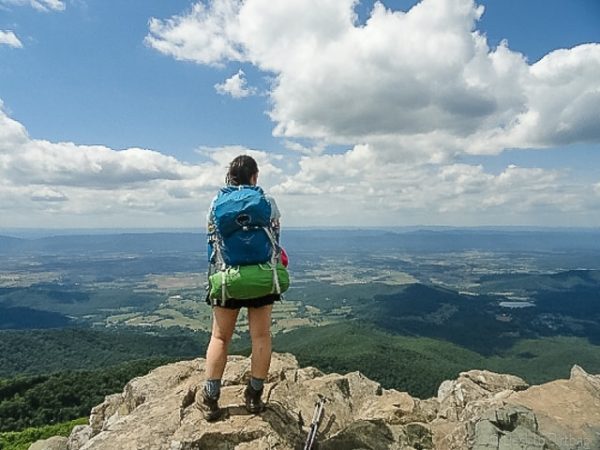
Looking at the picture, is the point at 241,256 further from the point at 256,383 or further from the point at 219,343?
the point at 256,383

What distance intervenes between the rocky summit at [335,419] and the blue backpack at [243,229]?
265 cm

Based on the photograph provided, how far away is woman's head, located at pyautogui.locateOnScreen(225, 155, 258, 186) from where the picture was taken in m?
7.08

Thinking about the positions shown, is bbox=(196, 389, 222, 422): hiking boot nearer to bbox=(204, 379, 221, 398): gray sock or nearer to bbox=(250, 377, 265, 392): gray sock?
bbox=(204, 379, 221, 398): gray sock

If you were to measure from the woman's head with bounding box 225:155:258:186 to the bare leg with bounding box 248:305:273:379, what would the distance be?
2002 millimetres

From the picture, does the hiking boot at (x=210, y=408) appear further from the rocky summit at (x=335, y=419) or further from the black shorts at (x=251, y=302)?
the black shorts at (x=251, y=302)

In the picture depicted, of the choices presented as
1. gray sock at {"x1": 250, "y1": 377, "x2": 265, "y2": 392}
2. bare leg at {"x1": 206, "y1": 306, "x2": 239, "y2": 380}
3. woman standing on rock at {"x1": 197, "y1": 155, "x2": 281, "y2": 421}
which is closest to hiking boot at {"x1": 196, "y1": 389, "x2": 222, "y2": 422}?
woman standing on rock at {"x1": 197, "y1": 155, "x2": 281, "y2": 421}

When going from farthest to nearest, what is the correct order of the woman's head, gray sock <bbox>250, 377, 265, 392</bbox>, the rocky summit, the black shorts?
gray sock <bbox>250, 377, 265, 392</bbox>
the woman's head
the rocky summit
the black shorts

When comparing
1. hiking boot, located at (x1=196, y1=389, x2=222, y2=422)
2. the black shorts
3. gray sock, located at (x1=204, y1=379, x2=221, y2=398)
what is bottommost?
hiking boot, located at (x1=196, y1=389, x2=222, y2=422)

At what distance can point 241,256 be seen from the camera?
6633mm

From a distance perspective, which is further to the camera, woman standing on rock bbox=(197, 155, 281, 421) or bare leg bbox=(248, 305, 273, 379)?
bare leg bbox=(248, 305, 273, 379)

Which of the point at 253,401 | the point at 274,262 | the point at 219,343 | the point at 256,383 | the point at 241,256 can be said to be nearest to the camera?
the point at 241,256

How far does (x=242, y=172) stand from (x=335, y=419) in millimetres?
5478

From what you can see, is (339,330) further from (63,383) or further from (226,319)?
(226,319)

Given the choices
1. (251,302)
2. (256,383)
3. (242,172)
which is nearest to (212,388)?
(256,383)
